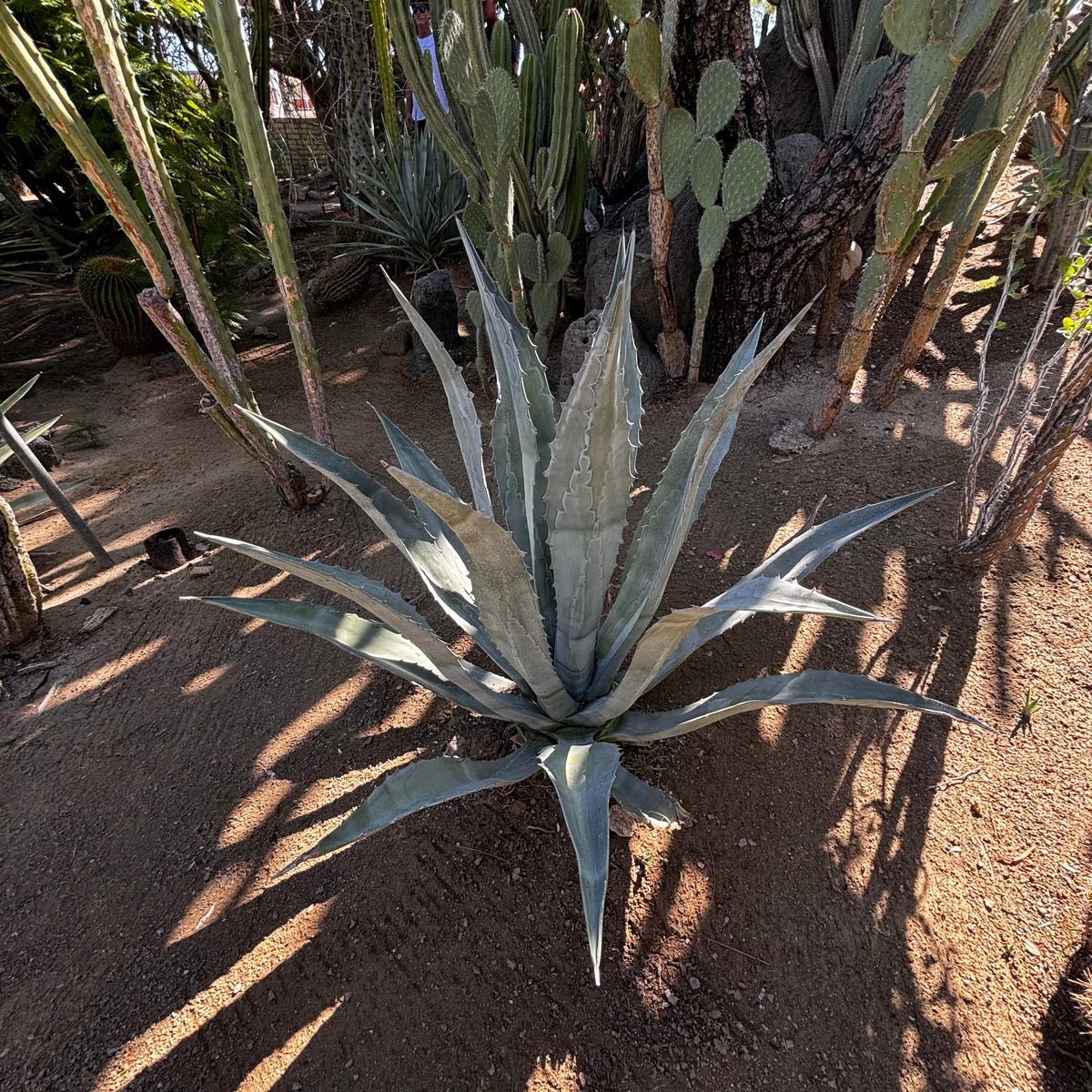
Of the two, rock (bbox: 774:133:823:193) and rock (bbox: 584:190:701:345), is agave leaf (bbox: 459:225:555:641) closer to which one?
rock (bbox: 584:190:701:345)

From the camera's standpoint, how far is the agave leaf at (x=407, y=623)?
1.00 meters

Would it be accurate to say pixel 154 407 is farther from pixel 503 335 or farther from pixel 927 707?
pixel 927 707

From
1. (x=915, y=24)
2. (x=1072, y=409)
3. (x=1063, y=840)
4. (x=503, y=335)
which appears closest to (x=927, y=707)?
(x=1063, y=840)

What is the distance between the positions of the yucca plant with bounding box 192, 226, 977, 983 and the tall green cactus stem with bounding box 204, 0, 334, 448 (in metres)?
0.93

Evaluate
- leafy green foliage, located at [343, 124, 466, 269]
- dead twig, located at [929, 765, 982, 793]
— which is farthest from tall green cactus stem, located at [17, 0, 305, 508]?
leafy green foliage, located at [343, 124, 466, 269]

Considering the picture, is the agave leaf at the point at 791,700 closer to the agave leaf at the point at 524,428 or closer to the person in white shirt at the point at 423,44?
the agave leaf at the point at 524,428

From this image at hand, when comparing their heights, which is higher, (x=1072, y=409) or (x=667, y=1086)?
(x=1072, y=409)

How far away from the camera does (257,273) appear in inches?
230

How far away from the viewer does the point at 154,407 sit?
4008 millimetres

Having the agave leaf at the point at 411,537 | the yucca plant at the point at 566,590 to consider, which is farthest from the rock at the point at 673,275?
the agave leaf at the point at 411,537

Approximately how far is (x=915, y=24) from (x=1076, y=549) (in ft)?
5.06

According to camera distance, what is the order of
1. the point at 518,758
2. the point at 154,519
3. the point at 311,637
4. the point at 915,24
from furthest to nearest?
the point at 154,519 < the point at 311,637 < the point at 915,24 < the point at 518,758

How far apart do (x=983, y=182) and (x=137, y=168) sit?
268 centimetres

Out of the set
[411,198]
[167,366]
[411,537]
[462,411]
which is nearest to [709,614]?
[411,537]
